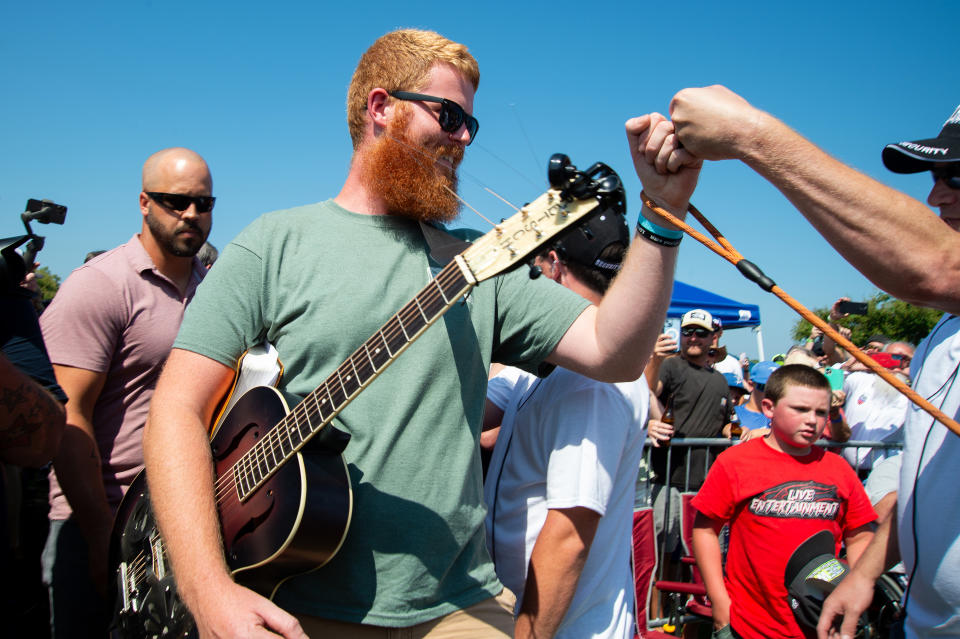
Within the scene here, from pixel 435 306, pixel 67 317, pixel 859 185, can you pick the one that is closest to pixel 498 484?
pixel 435 306

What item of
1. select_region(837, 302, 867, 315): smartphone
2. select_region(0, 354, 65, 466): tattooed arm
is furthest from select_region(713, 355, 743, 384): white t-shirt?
select_region(0, 354, 65, 466): tattooed arm

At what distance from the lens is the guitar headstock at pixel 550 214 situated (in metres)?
1.46

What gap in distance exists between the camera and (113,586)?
84.3 inches

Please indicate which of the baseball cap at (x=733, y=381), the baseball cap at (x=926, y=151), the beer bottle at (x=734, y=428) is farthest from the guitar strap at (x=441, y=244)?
the baseball cap at (x=733, y=381)

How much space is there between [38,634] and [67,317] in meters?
1.21

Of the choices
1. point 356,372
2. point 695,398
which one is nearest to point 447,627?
point 356,372

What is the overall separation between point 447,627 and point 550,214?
→ 1.10 metres

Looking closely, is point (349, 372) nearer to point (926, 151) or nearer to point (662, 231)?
point (662, 231)

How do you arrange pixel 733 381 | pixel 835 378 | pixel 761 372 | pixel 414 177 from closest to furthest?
1. pixel 414 177
2. pixel 835 378
3. pixel 761 372
4. pixel 733 381

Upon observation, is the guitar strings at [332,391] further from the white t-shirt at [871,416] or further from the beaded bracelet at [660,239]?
the white t-shirt at [871,416]

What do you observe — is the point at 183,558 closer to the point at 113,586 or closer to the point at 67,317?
the point at 113,586

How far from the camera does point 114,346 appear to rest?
284cm

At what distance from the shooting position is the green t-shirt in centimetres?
173

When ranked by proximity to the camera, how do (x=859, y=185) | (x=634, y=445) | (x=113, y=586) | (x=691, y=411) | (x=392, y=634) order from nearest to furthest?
1. (x=859, y=185)
2. (x=392, y=634)
3. (x=113, y=586)
4. (x=634, y=445)
5. (x=691, y=411)
